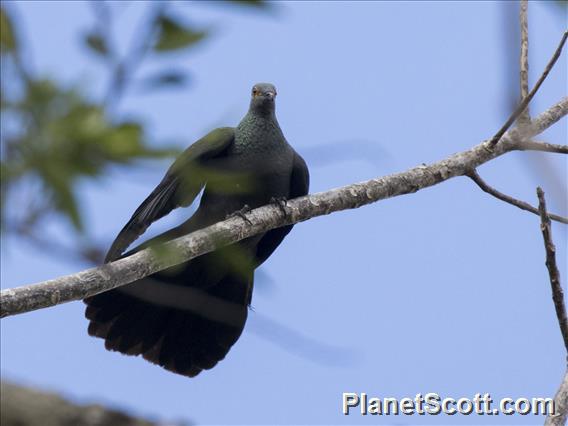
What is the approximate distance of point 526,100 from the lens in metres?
4.21

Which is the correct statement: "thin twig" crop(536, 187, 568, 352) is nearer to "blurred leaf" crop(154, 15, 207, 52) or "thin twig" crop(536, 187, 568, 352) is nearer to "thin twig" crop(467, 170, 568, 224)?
"thin twig" crop(467, 170, 568, 224)

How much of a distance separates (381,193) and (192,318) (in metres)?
1.48

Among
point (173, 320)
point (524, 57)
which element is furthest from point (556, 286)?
point (173, 320)

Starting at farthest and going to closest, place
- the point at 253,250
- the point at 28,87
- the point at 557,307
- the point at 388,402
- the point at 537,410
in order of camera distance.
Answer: the point at 253,250 → the point at 388,402 → the point at 537,410 → the point at 557,307 → the point at 28,87

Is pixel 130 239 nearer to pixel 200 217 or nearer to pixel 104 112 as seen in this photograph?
pixel 200 217

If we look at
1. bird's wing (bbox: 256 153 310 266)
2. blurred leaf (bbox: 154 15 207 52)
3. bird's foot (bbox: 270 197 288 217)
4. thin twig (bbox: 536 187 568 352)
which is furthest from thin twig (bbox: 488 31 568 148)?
blurred leaf (bbox: 154 15 207 52)

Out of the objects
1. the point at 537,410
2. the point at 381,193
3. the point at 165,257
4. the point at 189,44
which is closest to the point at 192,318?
the point at 381,193

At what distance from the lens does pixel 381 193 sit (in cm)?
457

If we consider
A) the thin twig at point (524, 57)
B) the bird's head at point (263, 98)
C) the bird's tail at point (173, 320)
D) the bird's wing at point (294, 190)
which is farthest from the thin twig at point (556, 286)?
the bird's head at point (263, 98)

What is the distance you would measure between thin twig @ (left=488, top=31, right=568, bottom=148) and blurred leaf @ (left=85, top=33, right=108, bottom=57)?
303 centimetres

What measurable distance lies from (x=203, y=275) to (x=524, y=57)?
2.18 metres

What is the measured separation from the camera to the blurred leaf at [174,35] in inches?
47.1

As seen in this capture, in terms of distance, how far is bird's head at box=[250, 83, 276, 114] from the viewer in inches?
223

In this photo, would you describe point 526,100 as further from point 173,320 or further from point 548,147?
point 173,320
